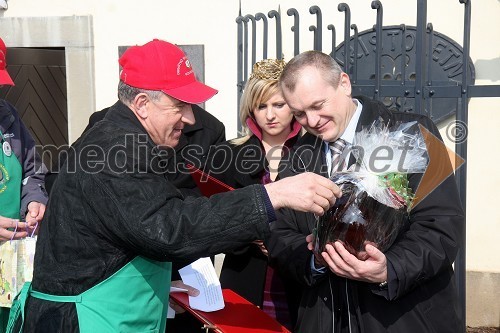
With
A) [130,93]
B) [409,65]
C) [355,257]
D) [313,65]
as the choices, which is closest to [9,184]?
[130,93]

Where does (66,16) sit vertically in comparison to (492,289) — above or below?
above

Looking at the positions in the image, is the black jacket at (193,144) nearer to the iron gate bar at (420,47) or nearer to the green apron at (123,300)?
the iron gate bar at (420,47)

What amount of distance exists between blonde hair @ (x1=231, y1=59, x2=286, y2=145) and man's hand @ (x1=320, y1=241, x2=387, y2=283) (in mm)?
1555

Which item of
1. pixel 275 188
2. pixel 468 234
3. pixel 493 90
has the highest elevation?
pixel 493 90

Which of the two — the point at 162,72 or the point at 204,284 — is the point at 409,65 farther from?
the point at 162,72

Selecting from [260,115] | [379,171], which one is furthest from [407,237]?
[260,115]

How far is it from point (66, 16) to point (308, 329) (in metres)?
4.45

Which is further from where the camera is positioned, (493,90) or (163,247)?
(493,90)

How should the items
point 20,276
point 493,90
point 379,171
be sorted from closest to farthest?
1. point 379,171
2. point 20,276
3. point 493,90

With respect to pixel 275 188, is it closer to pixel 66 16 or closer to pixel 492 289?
pixel 492 289

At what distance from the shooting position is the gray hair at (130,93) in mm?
2502

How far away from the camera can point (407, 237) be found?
2668mm

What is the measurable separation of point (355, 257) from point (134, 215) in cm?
77

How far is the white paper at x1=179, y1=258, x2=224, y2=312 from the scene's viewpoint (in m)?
3.04
